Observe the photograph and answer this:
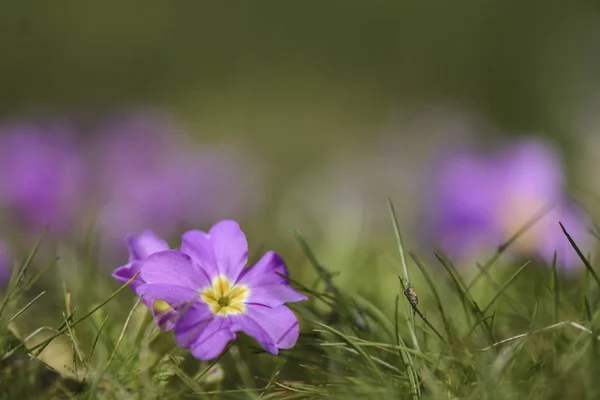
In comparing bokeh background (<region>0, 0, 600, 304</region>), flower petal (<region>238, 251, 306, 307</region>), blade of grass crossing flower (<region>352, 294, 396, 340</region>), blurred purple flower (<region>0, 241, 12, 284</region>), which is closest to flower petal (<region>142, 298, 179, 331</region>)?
flower petal (<region>238, 251, 306, 307</region>)

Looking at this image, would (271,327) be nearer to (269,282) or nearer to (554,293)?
(269,282)

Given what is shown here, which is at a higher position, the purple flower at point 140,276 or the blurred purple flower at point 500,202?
the blurred purple flower at point 500,202

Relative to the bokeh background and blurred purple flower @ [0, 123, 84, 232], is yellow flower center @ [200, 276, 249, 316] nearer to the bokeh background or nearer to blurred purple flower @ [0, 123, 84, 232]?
the bokeh background

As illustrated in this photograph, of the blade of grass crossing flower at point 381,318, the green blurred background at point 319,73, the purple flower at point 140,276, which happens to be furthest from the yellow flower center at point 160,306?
the green blurred background at point 319,73

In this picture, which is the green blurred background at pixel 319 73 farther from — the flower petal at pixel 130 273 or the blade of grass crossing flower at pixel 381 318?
the flower petal at pixel 130 273

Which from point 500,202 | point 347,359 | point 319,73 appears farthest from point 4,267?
point 319,73

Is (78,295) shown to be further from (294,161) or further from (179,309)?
(294,161)

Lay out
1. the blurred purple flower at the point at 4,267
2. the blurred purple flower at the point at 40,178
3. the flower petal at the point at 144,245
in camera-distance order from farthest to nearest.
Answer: the blurred purple flower at the point at 40,178 → the blurred purple flower at the point at 4,267 → the flower petal at the point at 144,245
